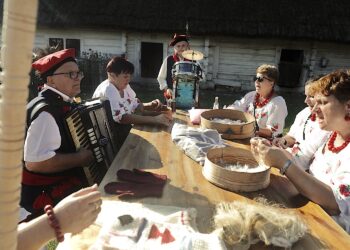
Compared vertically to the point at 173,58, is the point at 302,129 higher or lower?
lower

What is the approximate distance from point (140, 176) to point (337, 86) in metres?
Answer: 1.38

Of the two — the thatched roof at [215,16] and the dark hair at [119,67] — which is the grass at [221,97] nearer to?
the thatched roof at [215,16]

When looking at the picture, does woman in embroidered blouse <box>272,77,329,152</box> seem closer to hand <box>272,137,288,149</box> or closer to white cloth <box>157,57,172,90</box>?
hand <box>272,137,288,149</box>

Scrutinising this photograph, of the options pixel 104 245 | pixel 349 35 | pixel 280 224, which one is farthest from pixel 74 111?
pixel 349 35

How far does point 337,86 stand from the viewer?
2.05 m

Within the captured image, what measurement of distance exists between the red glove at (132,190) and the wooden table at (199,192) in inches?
1.5

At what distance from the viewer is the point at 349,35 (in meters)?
12.1

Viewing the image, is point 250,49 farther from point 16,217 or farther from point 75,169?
point 16,217

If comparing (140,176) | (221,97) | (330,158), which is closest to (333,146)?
(330,158)

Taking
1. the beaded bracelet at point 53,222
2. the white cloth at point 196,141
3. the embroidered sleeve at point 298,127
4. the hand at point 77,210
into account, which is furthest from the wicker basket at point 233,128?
the beaded bracelet at point 53,222

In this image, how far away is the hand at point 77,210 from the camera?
3.58 ft

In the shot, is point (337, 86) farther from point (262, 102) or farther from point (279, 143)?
point (262, 102)

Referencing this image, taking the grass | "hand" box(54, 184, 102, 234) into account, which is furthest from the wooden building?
"hand" box(54, 184, 102, 234)

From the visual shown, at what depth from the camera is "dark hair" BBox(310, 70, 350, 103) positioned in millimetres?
2037
